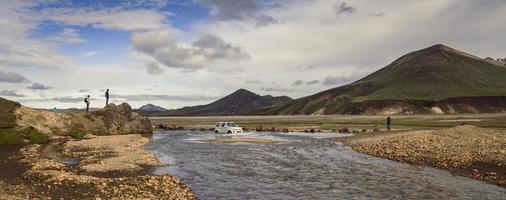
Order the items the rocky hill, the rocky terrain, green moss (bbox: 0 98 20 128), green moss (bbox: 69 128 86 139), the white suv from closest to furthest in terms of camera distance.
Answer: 1. the rocky terrain
2. green moss (bbox: 0 98 20 128)
3. the rocky hill
4. green moss (bbox: 69 128 86 139)
5. the white suv

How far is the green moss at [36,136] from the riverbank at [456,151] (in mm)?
48167

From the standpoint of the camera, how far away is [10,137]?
216 ft

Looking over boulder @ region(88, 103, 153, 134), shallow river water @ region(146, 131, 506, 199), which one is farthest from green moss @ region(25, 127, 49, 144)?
shallow river water @ region(146, 131, 506, 199)

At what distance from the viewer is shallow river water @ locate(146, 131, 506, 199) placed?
29.8 meters

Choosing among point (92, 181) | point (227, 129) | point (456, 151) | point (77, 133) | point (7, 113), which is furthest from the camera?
point (227, 129)

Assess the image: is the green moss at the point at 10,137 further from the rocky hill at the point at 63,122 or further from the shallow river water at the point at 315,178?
the shallow river water at the point at 315,178

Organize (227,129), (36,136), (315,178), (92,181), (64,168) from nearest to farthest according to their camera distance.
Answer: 1. (92,181)
2. (315,178)
3. (64,168)
4. (36,136)
5. (227,129)

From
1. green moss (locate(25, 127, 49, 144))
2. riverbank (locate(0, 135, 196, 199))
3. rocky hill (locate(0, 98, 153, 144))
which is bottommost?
riverbank (locate(0, 135, 196, 199))

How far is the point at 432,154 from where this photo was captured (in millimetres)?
49531

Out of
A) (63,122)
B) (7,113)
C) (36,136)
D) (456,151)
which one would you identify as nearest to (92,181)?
(456,151)

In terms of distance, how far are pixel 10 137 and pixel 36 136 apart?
5.57m

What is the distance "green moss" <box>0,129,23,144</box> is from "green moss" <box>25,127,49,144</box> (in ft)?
7.39

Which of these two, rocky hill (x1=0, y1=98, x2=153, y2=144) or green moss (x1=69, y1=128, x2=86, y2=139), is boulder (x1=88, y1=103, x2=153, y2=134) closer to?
rocky hill (x1=0, y1=98, x2=153, y2=144)

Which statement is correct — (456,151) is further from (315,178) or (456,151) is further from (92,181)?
(92,181)
